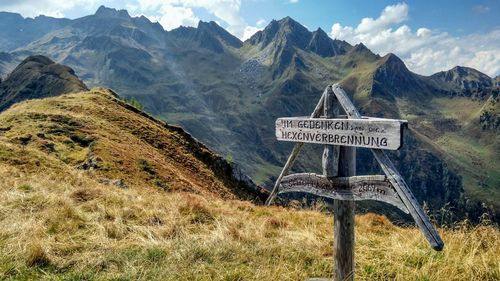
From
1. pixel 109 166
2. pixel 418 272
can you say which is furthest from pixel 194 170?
pixel 418 272

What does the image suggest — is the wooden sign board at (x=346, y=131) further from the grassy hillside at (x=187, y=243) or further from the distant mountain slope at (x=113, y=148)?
the distant mountain slope at (x=113, y=148)

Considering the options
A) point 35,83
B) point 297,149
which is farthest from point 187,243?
point 35,83

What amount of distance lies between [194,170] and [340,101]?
3186cm

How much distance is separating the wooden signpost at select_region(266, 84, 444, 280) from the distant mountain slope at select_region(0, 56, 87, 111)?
127m

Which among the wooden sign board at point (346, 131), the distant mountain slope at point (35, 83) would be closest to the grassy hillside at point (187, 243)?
the wooden sign board at point (346, 131)

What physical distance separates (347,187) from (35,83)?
163868mm

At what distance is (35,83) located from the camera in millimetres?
147000

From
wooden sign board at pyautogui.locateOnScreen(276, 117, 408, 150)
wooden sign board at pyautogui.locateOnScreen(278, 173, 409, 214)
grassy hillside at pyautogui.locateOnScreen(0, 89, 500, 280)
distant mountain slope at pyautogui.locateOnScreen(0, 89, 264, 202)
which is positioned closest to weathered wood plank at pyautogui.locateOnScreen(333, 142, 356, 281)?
wooden sign board at pyautogui.locateOnScreen(278, 173, 409, 214)

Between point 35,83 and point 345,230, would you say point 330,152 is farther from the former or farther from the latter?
point 35,83

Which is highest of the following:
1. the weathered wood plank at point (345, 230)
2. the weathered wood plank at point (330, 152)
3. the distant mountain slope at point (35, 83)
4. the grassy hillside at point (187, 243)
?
the distant mountain slope at point (35, 83)

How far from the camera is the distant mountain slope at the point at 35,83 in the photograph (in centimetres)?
13336

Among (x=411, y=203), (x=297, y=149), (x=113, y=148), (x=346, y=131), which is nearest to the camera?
(x=411, y=203)

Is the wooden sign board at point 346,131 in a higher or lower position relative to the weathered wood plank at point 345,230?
higher

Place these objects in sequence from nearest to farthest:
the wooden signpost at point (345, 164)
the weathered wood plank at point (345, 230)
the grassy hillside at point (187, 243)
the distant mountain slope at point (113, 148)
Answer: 1. the wooden signpost at point (345, 164)
2. the weathered wood plank at point (345, 230)
3. the grassy hillside at point (187, 243)
4. the distant mountain slope at point (113, 148)
